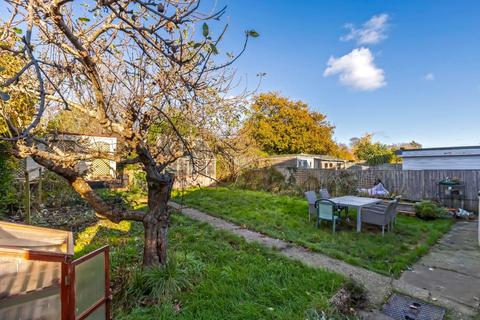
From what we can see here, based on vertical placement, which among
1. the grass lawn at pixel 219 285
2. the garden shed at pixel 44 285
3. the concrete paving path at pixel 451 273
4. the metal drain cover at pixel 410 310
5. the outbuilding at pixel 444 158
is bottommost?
the concrete paving path at pixel 451 273

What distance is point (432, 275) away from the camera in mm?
3975

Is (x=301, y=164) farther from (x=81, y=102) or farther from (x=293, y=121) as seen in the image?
(x=81, y=102)

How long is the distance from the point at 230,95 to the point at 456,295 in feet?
14.2

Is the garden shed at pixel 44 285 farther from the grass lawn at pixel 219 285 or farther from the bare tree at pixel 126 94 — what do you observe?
the bare tree at pixel 126 94

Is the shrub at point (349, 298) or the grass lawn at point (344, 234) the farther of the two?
the grass lawn at point (344, 234)

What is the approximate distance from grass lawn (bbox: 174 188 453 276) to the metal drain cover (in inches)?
31.2

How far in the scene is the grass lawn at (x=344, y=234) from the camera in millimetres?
4531

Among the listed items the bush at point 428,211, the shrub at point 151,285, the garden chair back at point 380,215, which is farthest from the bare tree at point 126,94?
the bush at point 428,211

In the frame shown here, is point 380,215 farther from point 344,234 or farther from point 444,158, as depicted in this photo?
point 444,158

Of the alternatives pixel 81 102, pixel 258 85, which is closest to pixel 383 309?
pixel 258 85

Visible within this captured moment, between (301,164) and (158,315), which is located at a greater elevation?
(301,164)

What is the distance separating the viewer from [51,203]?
7637 millimetres

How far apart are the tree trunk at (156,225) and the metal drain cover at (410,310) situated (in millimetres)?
2813

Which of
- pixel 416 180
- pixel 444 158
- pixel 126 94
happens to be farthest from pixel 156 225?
pixel 444 158
